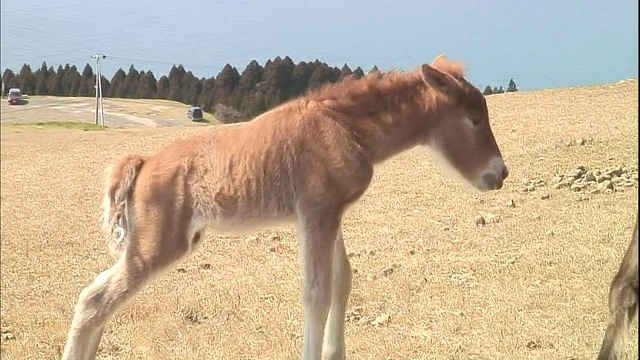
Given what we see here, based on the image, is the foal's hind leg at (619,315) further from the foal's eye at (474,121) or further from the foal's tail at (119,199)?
the foal's tail at (119,199)

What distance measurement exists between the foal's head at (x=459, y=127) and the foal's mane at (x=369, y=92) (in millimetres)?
90

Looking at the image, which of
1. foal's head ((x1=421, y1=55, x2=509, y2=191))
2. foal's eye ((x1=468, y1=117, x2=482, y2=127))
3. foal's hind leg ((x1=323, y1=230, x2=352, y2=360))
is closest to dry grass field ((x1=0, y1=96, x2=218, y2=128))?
foal's hind leg ((x1=323, y1=230, x2=352, y2=360))

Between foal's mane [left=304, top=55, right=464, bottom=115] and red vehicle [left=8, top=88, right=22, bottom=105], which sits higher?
foal's mane [left=304, top=55, right=464, bottom=115]

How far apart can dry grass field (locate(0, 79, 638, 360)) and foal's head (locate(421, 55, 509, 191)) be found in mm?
1101

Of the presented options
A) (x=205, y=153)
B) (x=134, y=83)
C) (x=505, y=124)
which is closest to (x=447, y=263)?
(x=134, y=83)

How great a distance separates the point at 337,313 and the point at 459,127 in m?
1.19

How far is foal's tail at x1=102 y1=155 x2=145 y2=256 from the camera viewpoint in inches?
149

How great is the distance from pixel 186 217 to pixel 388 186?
7.78 m

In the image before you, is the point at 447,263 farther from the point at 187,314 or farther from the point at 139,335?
the point at 139,335

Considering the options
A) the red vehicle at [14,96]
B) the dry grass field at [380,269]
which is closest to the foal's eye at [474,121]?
the dry grass field at [380,269]

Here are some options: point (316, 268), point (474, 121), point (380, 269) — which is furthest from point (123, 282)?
point (380, 269)

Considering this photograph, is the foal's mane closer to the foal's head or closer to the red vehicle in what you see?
the foal's head

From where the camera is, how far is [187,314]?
5891mm

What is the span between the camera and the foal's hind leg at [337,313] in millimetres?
4281
